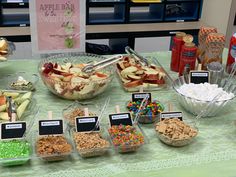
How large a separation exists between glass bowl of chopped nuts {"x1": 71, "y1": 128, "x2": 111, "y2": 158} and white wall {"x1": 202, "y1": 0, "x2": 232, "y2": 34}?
2497 millimetres

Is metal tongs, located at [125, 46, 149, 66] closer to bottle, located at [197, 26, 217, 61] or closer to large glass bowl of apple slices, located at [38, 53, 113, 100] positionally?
large glass bowl of apple slices, located at [38, 53, 113, 100]

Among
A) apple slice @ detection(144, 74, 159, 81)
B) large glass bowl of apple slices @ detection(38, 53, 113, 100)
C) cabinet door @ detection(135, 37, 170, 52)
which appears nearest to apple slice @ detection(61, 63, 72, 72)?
large glass bowl of apple slices @ detection(38, 53, 113, 100)

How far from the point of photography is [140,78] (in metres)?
1.51

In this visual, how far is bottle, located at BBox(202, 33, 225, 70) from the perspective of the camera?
1621 mm

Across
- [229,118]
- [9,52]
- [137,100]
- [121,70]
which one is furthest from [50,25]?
[229,118]

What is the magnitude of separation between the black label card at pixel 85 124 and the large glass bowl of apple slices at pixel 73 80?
237 mm

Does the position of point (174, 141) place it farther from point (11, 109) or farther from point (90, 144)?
point (11, 109)

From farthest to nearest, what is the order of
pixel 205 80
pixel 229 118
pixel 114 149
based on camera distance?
pixel 205 80, pixel 229 118, pixel 114 149

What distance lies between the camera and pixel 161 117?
3.99 ft

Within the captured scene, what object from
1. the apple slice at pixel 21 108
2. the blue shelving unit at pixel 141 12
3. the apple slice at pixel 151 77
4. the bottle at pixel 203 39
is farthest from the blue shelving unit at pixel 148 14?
the apple slice at pixel 21 108

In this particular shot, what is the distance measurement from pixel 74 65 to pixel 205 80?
58 cm

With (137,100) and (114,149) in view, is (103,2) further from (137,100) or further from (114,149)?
(114,149)

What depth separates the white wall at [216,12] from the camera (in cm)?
329

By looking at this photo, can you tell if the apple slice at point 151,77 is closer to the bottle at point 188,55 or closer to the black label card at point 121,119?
the bottle at point 188,55
